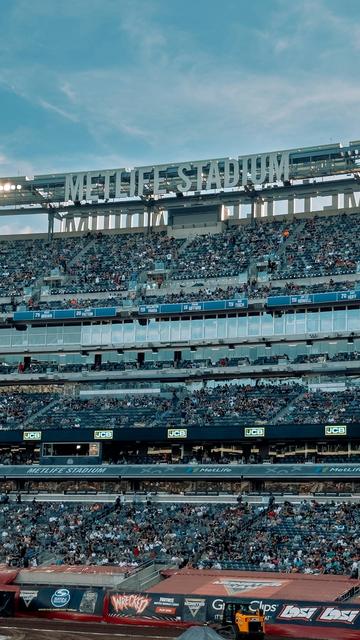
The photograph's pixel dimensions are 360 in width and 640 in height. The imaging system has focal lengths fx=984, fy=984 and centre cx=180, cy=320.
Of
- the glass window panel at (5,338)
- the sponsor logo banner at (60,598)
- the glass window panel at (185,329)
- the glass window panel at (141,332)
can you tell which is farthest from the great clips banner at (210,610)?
the glass window panel at (5,338)

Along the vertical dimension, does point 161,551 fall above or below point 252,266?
below

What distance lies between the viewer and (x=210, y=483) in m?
72.7

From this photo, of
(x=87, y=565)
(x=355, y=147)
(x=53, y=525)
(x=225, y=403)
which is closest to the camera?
(x=87, y=565)

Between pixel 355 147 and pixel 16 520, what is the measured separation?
4553 centimetres

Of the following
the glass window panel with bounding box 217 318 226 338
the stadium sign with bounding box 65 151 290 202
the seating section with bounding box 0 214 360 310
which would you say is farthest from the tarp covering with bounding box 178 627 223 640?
the stadium sign with bounding box 65 151 290 202

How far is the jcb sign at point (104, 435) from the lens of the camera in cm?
7656

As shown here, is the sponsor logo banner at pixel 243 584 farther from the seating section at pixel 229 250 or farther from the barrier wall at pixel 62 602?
the seating section at pixel 229 250

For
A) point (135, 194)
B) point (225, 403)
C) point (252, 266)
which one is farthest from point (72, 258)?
point (225, 403)

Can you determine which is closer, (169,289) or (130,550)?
(130,550)

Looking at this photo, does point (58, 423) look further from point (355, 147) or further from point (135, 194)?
point (355, 147)

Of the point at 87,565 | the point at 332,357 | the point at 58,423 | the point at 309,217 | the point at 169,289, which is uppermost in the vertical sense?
the point at 309,217

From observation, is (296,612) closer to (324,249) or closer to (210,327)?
(210,327)

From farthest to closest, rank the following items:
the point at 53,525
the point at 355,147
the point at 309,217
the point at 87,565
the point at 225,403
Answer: the point at 309,217, the point at 355,147, the point at 225,403, the point at 53,525, the point at 87,565

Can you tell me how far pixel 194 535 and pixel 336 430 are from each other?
13471 mm
